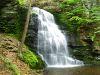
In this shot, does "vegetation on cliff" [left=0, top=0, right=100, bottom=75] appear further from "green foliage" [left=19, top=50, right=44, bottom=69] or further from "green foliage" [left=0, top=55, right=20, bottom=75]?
"green foliage" [left=0, top=55, right=20, bottom=75]

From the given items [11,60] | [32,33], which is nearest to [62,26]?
[32,33]

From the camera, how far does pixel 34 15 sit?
20.5 meters

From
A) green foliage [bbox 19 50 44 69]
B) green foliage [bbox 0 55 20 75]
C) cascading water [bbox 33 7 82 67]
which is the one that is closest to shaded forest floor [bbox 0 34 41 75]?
green foliage [bbox 0 55 20 75]

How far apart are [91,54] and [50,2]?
7.12 meters

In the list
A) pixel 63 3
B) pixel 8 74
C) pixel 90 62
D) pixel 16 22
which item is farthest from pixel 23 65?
pixel 63 3

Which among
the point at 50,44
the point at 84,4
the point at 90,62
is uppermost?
the point at 84,4

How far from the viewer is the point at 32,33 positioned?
64.8 ft

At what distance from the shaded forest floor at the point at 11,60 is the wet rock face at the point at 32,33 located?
1.47 meters

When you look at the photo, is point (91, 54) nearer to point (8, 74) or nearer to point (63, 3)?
point (63, 3)

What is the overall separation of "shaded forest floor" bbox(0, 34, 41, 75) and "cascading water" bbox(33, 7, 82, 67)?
2708mm

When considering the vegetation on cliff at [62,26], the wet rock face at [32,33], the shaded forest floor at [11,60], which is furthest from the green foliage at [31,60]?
the wet rock face at [32,33]

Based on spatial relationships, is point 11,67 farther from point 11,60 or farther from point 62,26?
point 62,26

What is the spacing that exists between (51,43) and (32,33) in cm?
173

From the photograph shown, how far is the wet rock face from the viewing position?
764 inches
